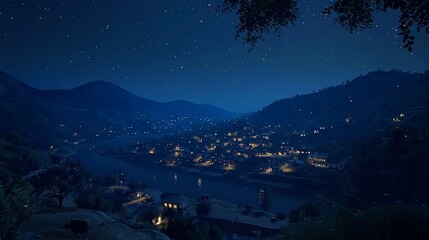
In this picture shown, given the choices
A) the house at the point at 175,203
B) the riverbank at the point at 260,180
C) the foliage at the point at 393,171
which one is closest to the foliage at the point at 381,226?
the foliage at the point at 393,171

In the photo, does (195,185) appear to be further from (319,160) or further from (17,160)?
(17,160)

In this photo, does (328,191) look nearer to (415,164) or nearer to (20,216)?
(415,164)

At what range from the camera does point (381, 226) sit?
311 inches

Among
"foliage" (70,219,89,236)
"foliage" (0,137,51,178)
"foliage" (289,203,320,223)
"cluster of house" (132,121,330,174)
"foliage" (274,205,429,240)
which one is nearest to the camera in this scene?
"foliage" (274,205,429,240)

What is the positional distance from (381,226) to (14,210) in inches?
596

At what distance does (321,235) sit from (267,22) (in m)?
7.43

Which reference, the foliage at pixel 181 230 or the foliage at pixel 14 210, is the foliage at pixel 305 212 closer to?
the foliage at pixel 181 230

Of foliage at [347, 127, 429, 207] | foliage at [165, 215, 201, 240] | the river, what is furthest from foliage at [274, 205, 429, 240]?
the river

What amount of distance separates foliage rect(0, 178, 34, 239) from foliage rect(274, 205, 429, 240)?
1244cm

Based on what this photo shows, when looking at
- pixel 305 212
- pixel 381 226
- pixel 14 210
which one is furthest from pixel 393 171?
pixel 14 210

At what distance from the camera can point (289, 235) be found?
1005 cm

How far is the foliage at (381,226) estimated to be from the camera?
7.57m

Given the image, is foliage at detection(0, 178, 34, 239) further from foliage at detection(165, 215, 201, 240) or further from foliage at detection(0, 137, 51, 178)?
foliage at detection(0, 137, 51, 178)

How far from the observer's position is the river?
86.3 m
